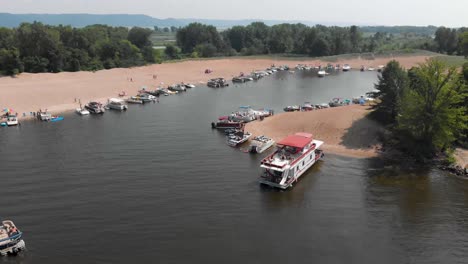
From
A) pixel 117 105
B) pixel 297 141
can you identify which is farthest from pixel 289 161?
→ pixel 117 105

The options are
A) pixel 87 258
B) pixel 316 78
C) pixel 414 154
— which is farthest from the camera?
pixel 316 78

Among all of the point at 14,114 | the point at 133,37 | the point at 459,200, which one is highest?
the point at 133,37

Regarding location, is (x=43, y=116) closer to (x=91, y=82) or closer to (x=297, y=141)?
(x=91, y=82)

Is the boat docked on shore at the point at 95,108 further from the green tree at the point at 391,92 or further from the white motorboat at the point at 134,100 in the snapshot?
the green tree at the point at 391,92

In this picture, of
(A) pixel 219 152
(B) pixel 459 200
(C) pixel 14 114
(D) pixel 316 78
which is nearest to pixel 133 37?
(D) pixel 316 78

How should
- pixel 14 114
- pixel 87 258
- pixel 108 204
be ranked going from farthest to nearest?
pixel 14 114
pixel 108 204
pixel 87 258

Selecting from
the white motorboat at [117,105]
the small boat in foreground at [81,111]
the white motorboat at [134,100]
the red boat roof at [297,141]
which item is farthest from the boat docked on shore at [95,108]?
the red boat roof at [297,141]

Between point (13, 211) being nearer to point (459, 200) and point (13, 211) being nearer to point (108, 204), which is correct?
point (108, 204)
